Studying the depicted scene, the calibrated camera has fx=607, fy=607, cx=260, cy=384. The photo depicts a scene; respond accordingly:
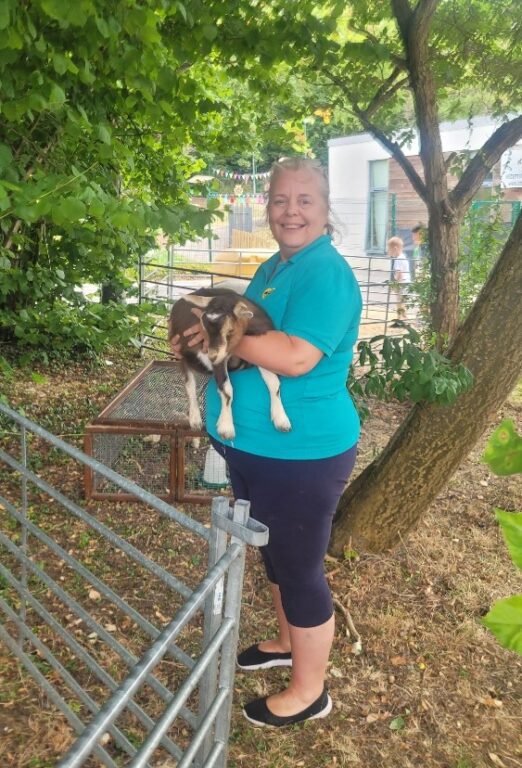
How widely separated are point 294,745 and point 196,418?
1.61 metres

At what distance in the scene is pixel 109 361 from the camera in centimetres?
752

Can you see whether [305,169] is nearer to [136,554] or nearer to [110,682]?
[136,554]

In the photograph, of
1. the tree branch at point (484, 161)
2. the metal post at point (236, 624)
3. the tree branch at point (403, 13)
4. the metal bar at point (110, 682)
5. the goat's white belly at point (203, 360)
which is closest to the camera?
the metal post at point (236, 624)

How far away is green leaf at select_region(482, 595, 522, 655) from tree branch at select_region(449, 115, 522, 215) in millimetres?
4858

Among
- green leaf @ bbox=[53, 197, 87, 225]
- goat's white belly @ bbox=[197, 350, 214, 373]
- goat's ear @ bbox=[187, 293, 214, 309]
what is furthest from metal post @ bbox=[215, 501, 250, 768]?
green leaf @ bbox=[53, 197, 87, 225]

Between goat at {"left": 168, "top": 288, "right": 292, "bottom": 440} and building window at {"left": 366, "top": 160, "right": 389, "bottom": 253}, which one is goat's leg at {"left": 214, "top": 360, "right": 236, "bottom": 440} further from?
building window at {"left": 366, "top": 160, "right": 389, "bottom": 253}

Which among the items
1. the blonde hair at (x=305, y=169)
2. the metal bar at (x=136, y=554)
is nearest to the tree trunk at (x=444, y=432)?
the blonde hair at (x=305, y=169)

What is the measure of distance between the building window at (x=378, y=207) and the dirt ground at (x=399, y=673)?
16295 mm

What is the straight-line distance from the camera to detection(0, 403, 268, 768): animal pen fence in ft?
3.79

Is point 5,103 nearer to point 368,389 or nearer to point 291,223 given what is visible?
point 291,223

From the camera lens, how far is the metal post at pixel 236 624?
1.30 metres

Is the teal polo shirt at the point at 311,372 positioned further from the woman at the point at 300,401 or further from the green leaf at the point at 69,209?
the green leaf at the point at 69,209

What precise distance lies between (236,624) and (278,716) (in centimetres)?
119

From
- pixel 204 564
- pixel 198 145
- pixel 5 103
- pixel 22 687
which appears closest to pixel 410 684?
pixel 204 564
